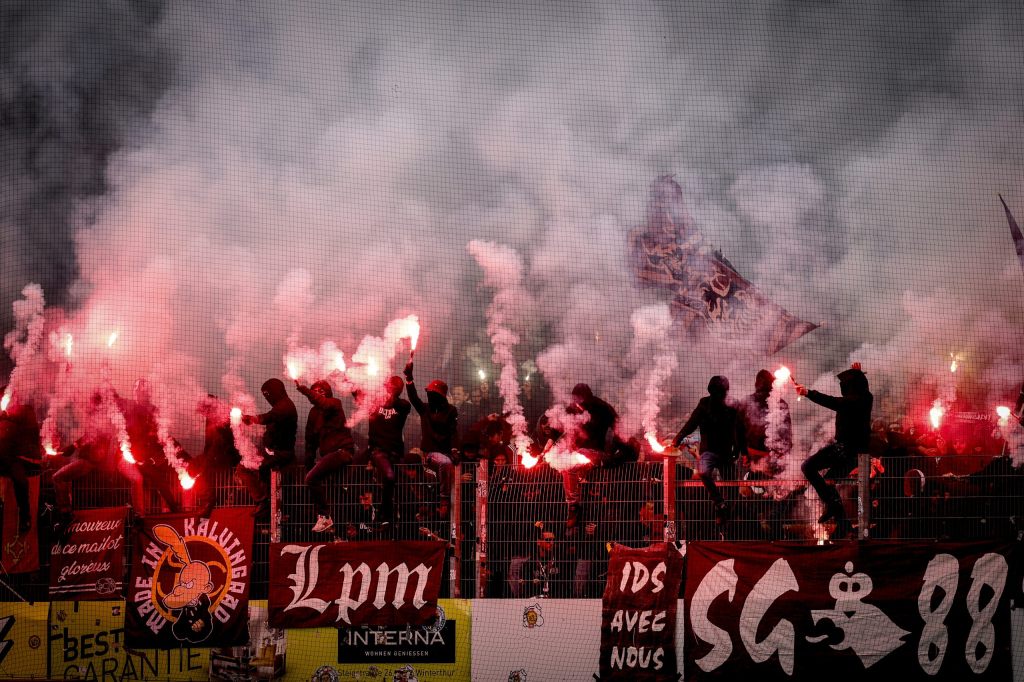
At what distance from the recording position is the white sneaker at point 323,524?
872 cm

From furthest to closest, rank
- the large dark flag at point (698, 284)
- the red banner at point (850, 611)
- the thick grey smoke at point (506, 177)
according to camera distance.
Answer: the thick grey smoke at point (506, 177) < the large dark flag at point (698, 284) < the red banner at point (850, 611)

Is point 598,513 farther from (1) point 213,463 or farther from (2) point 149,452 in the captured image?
(2) point 149,452

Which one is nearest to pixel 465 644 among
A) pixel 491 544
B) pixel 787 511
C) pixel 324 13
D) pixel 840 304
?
pixel 491 544

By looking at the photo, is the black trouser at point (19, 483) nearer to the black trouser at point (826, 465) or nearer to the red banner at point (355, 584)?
A: the red banner at point (355, 584)

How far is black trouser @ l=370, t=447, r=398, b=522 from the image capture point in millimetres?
8703

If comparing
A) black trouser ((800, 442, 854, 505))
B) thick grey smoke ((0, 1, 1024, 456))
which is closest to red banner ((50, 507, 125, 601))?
thick grey smoke ((0, 1, 1024, 456))

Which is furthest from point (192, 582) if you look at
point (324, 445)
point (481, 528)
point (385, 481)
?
point (481, 528)

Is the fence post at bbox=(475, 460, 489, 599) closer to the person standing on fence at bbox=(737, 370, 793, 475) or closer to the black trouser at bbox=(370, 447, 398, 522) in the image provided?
the black trouser at bbox=(370, 447, 398, 522)

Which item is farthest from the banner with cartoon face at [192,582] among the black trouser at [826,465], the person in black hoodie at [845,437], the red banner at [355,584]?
the person in black hoodie at [845,437]

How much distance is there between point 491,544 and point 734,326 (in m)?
4.52

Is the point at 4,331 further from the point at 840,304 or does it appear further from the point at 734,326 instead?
the point at 840,304

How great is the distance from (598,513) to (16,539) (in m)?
5.95

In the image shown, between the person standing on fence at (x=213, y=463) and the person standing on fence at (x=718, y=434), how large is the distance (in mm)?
4467

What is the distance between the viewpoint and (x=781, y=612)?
817 centimetres
